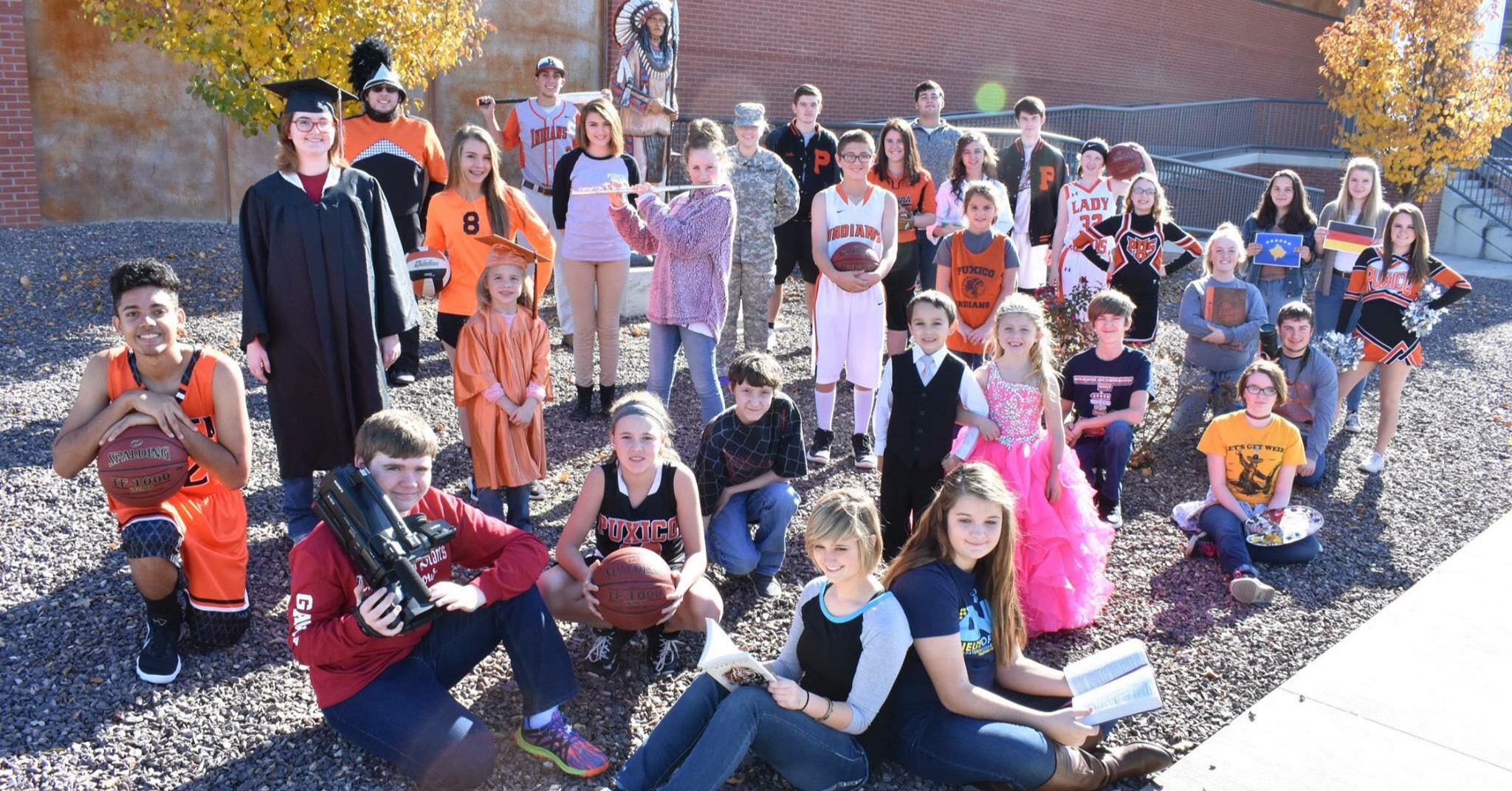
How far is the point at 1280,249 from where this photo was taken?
770 centimetres

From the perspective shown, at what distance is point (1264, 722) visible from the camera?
155 inches

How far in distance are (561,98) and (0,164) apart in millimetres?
6621

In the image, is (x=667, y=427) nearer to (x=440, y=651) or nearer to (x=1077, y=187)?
(x=440, y=651)

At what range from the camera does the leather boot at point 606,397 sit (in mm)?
6945

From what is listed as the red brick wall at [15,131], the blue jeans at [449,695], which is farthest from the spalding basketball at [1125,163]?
the red brick wall at [15,131]

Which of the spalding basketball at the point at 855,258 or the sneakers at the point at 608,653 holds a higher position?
the spalding basketball at the point at 855,258

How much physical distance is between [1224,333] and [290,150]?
18.0 ft

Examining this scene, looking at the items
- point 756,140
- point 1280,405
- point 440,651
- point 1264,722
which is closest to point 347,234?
point 440,651

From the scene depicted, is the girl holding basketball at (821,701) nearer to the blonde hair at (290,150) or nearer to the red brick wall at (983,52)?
the blonde hair at (290,150)

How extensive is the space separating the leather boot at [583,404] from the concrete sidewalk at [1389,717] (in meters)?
4.27

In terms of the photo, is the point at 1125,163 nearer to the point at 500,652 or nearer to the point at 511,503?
the point at 511,503

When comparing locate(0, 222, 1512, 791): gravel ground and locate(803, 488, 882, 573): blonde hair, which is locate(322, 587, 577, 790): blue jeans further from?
locate(803, 488, 882, 573): blonde hair

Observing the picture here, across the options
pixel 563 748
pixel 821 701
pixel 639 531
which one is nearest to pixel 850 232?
pixel 639 531

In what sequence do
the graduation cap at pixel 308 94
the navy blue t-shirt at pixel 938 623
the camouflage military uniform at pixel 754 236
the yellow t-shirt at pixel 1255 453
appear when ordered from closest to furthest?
the navy blue t-shirt at pixel 938 623, the graduation cap at pixel 308 94, the yellow t-shirt at pixel 1255 453, the camouflage military uniform at pixel 754 236
